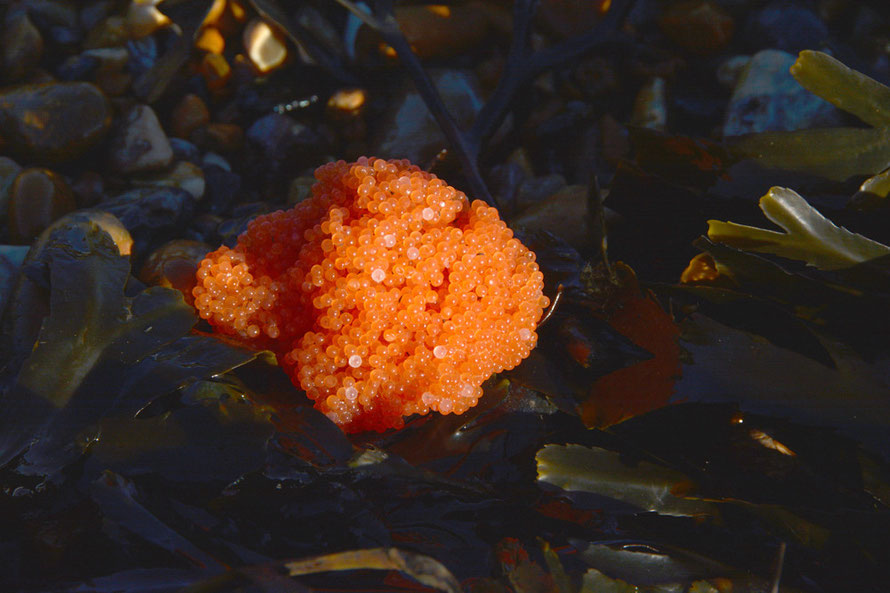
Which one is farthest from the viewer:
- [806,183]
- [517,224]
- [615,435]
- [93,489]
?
[517,224]

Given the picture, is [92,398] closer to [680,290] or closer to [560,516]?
[560,516]

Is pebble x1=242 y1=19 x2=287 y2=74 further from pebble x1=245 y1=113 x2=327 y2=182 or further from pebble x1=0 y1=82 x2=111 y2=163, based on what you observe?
pebble x1=0 y1=82 x2=111 y2=163

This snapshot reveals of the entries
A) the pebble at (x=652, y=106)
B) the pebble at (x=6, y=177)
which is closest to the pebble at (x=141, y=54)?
the pebble at (x=6, y=177)

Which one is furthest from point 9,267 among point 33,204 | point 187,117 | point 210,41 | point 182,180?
point 210,41

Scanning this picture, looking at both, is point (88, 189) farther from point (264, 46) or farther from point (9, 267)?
point (264, 46)

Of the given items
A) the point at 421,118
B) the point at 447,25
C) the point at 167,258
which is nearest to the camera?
the point at 167,258

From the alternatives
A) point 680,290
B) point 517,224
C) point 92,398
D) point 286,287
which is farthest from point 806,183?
point 92,398

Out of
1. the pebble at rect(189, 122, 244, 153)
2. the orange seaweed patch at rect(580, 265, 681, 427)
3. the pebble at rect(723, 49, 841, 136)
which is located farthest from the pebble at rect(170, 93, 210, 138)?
the pebble at rect(723, 49, 841, 136)
